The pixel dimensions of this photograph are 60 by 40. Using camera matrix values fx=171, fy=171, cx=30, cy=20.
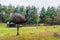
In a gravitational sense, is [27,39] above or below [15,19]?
below

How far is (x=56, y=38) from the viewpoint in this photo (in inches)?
909

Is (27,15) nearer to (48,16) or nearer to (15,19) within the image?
(48,16)

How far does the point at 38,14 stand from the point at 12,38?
146 feet

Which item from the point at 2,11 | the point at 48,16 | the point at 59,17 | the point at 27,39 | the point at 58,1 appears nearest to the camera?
the point at 27,39

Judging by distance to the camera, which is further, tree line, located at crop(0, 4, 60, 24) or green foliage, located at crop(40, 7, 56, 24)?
green foliage, located at crop(40, 7, 56, 24)

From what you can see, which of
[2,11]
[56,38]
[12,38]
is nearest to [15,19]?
[12,38]

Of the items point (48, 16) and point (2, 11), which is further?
point (2, 11)

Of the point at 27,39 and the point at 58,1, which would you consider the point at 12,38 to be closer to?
the point at 27,39

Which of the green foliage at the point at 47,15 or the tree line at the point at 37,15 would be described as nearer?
the tree line at the point at 37,15

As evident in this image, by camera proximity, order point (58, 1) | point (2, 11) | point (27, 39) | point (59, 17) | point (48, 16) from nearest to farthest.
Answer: point (27, 39) → point (59, 17) → point (48, 16) → point (2, 11) → point (58, 1)

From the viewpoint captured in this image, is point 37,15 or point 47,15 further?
point 47,15

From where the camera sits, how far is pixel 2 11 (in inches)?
2854

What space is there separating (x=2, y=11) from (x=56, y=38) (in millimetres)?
52061

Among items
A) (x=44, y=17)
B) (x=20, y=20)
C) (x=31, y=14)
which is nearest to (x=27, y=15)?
(x=31, y=14)
